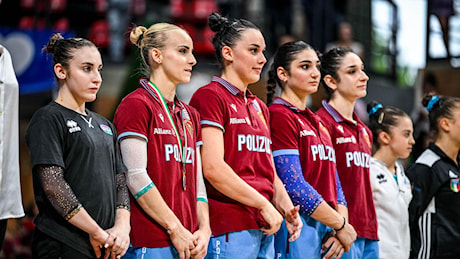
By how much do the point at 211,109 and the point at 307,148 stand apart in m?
0.64

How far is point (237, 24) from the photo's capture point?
3.90 m

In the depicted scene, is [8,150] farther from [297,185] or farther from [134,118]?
[297,185]

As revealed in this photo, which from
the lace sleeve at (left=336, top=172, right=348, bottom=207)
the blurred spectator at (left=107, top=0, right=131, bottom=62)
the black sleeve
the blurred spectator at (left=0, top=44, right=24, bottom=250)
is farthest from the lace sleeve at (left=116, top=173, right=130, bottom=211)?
the blurred spectator at (left=107, top=0, right=131, bottom=62)

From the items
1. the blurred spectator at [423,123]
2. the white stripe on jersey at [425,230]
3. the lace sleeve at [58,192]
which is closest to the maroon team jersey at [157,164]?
the lace sleeve at [58,192]

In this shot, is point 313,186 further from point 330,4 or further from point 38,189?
point 330,4

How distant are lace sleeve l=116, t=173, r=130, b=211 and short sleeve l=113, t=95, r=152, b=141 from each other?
0.20 metres

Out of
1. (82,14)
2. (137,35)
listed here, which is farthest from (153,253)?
(82,14)

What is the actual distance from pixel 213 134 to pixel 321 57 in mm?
1157

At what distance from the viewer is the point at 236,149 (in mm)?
3684

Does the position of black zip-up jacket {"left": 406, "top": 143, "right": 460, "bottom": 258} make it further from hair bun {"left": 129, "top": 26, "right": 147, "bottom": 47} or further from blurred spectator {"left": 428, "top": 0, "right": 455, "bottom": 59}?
blurred spectator {"left": 428, "top": 0, "right": 455, "bottom": 59}

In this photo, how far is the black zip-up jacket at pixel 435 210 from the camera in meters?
4.64

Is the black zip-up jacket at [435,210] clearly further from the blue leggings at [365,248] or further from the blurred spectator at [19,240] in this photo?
the blurred spectator at [19,240]

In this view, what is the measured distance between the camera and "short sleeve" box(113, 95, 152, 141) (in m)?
3.34

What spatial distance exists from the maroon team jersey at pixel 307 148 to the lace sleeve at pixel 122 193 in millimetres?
987
